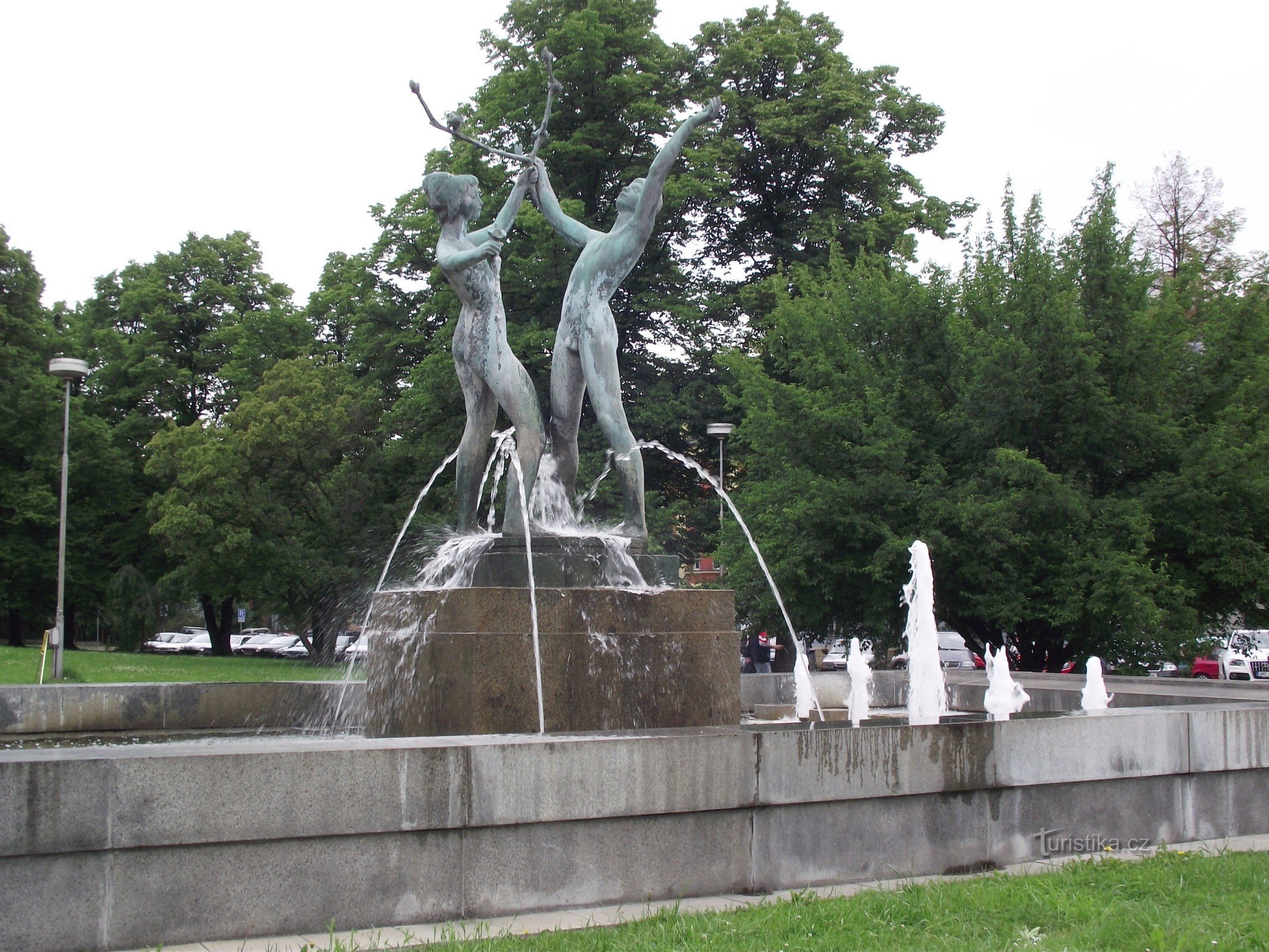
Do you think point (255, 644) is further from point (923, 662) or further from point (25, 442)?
point (923, 662)

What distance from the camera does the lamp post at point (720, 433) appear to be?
81.0ft

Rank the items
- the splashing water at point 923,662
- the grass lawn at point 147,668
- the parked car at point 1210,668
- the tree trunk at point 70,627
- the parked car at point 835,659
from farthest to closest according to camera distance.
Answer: the parked car at point 835,659, the tree trunk at point 70,627, the parked car at point 1210,668, the grass lawn at point 147,668, the splashing water at point 923,662

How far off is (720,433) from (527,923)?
2037 centimetres

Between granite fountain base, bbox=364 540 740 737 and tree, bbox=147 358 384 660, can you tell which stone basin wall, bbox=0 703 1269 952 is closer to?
granite fountain base, bbox=364 540 740 737

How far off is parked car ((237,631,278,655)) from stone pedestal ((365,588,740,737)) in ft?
153

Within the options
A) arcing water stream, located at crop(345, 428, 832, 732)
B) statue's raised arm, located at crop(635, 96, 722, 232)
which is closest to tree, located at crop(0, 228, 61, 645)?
arcing water stream, located at crop(345, 428, 832, 732)

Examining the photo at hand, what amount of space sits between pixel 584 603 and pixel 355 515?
893 inches

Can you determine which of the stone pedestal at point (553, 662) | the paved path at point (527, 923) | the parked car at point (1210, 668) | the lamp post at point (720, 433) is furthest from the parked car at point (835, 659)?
the paved path at point (527, 923)

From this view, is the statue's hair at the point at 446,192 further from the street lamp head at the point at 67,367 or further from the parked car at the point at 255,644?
the parked car at the point at 255,644

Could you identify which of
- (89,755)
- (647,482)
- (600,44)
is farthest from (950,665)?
(89,755)

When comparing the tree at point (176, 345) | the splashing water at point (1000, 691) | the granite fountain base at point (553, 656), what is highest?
the tree at point (176, 345)

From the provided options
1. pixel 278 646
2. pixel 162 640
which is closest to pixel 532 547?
pixel 278 646

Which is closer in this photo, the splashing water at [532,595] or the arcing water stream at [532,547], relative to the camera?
the splashing water at [532,595]

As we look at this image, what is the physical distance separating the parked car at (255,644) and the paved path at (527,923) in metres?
49.2
